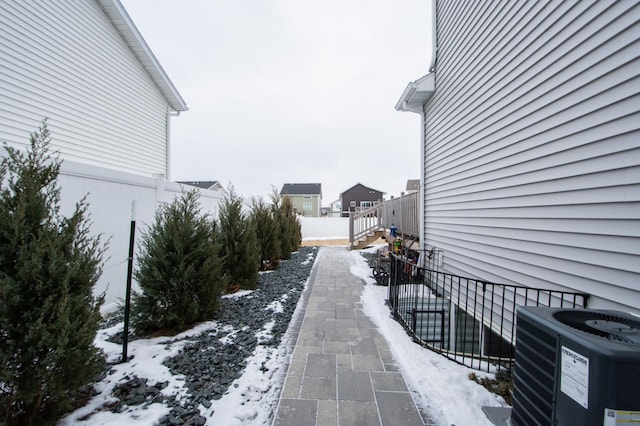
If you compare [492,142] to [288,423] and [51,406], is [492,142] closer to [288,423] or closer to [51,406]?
[288,423]

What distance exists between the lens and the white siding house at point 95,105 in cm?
399

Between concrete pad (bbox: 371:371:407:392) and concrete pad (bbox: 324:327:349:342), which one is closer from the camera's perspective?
concrete pad (bbox: 371:371:407:392)

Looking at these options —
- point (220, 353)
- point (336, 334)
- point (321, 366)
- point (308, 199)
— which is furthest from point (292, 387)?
point (308, 199)

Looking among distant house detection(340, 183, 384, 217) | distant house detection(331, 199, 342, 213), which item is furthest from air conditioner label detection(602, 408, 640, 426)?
distant house detection(331, 199, 342, 213)

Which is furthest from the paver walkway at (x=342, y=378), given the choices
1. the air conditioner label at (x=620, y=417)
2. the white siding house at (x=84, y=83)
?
the white siding house at (x=84, y=83)

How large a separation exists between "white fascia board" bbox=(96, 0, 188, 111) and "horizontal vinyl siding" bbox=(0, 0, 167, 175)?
0.17 m

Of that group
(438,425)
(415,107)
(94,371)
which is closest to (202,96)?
(415,107)

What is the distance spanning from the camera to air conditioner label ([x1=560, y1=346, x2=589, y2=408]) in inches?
46.1

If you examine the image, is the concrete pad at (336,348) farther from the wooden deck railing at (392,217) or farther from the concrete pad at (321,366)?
the wooden deck railing at (392,217)

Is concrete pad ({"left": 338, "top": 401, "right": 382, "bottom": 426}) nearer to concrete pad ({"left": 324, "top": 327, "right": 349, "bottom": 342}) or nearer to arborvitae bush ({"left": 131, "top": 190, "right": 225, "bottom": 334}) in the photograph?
concrete pad ({"left": 324, "top": 327, "right": 349, "bottom": 342})

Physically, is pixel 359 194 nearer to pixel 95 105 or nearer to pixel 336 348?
pixel 95 105

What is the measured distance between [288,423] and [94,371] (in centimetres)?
144

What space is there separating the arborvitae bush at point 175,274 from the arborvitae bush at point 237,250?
1.67 metres

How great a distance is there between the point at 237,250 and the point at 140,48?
6.98 meters
